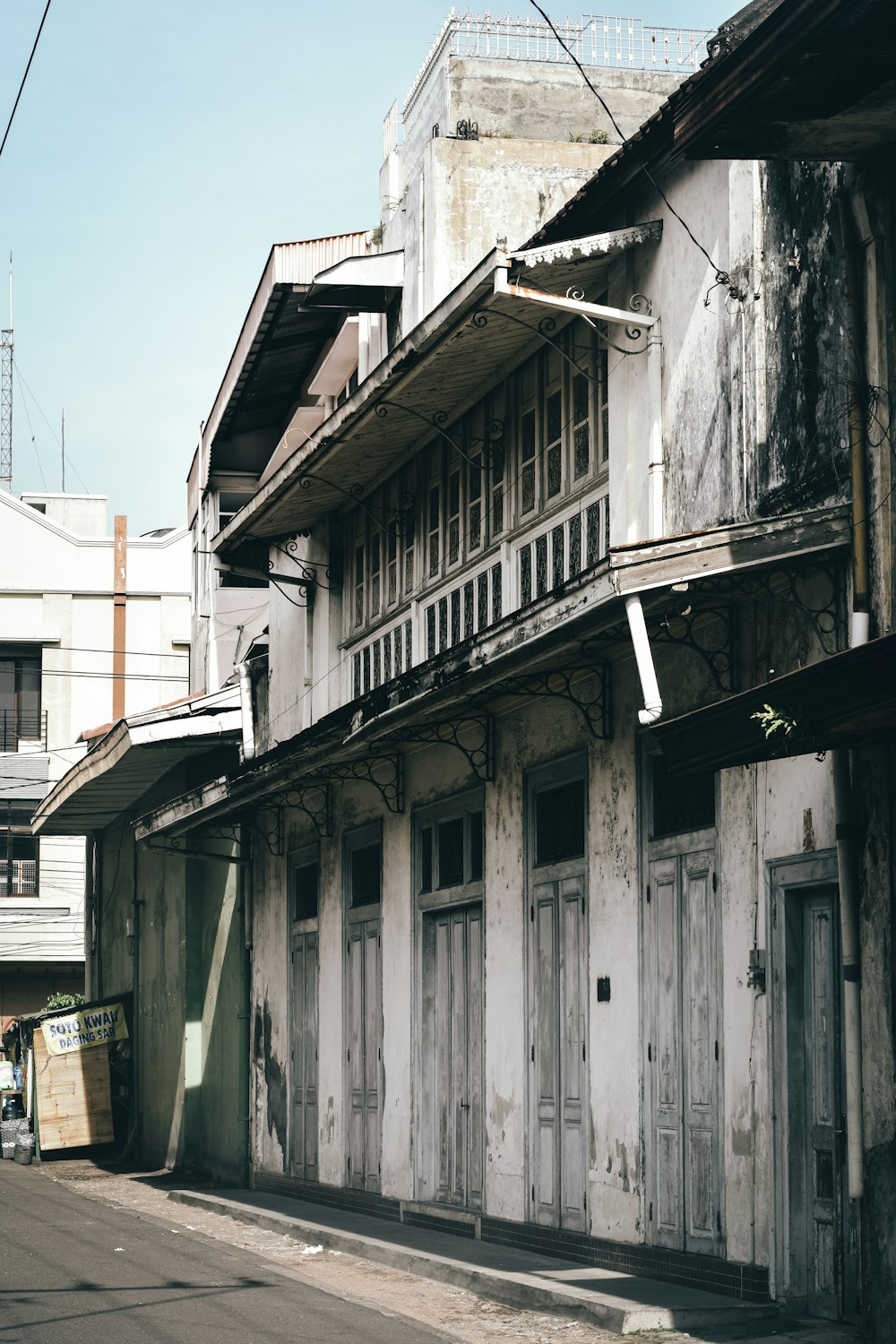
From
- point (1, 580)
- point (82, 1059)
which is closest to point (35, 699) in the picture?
point (1, 580)

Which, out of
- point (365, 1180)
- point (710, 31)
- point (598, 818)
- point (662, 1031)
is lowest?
point (365, 1180)

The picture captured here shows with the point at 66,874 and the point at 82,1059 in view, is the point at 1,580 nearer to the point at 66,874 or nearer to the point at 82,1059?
the point at 66,874

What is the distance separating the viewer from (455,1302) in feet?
35.6

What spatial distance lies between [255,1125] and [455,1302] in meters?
9.54

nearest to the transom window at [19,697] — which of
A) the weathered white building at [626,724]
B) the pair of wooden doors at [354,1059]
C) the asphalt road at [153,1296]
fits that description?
the pair of wooden doors at [354,1059]

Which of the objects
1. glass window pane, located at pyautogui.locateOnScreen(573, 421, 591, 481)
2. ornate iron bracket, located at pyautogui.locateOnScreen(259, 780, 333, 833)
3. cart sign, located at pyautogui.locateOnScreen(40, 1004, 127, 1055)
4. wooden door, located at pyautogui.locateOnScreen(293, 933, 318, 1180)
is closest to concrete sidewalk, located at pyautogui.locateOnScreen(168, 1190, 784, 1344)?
wooden door, located at pyautogui.locateOnScreen(293, 933, 318, 1180)

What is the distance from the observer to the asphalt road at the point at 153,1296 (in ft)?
30.2

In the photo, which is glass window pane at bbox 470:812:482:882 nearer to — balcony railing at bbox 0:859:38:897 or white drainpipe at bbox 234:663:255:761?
white drainpipe at bbox 234:663:255:761

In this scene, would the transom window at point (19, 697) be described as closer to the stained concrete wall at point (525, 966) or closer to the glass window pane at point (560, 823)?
the stained concrete wall at point (525, 966)

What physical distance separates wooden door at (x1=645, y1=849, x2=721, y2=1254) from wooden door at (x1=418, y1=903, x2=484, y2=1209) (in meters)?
3.21

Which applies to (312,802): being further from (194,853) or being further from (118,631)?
(118,631)

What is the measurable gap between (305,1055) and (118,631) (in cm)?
2258

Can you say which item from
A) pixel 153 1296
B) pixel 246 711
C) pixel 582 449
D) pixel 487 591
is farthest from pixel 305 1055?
pixel 582 449

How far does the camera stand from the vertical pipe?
39844 millimetres
